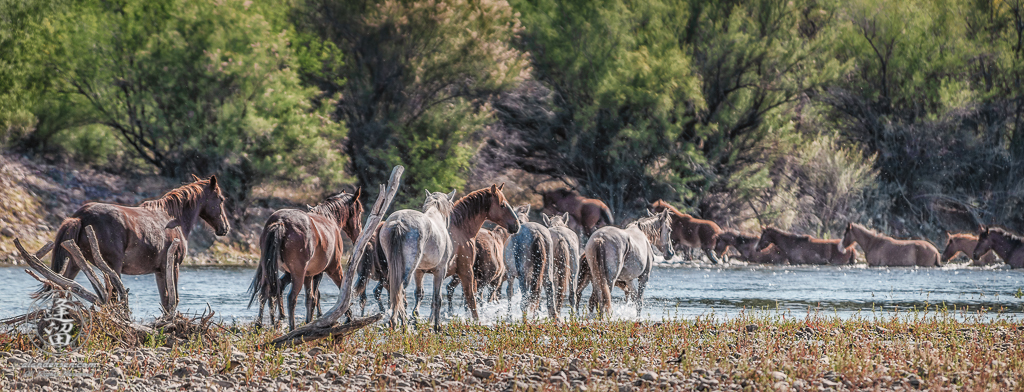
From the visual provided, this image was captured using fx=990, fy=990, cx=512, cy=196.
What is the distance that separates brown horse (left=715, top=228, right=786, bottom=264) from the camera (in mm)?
27594

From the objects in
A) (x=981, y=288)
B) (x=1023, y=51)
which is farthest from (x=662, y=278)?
(x=1023, y=51)

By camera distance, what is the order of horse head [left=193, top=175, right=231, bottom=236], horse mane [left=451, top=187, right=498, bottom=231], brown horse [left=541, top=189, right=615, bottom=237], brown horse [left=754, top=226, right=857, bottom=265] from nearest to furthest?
horse head [left=193, top=175, right=231, bottom=236] < horse mane [left=451, top=187, right=498, bottom=231] < brown horse [left=754, top=226, right=857, bottom=265] < brown horse [left=541, top=189, right=615, bottom=237]

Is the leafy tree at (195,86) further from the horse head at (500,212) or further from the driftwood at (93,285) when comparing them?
the driftwood at (93,285)

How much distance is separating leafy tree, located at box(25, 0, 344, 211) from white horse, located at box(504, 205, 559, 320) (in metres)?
15.1

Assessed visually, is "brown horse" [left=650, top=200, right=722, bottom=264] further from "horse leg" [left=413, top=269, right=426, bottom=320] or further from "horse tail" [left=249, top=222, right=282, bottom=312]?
"horse tail" [left=249, top=222, right=282, bottom=312]

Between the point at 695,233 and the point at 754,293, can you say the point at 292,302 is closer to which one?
the point at 754,293

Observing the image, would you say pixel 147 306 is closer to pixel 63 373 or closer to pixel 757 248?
pixel 63 373

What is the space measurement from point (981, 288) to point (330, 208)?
1334 cm

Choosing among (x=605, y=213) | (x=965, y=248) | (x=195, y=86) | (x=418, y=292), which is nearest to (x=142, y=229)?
(x=418, y=292)

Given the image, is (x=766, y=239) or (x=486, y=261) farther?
(x=766, y=239)

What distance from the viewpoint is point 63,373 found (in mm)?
7098

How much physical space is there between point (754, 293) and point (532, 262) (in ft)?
21.8

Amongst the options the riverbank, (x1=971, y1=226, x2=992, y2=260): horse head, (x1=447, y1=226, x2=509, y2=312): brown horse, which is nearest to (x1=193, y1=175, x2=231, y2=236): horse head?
the riverbank

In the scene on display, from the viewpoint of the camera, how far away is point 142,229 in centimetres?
1016
